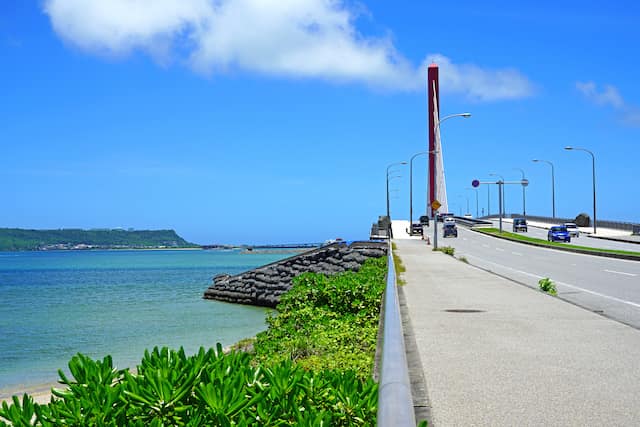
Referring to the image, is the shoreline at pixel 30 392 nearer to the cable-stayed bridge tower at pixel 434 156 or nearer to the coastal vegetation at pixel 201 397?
the coastal vegetation at pixel 201 397

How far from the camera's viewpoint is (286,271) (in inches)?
1816

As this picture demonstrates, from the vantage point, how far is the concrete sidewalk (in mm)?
5750

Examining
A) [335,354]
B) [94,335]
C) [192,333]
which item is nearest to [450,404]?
[335,354]

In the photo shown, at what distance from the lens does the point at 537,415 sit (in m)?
5.63

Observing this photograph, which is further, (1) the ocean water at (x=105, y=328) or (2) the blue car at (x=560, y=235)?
(2) the blue car at (x=560, y=235)

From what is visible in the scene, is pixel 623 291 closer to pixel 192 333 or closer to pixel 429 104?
pixel 192 333

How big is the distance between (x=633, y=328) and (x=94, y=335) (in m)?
23.9

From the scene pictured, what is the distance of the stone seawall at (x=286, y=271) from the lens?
44844mm

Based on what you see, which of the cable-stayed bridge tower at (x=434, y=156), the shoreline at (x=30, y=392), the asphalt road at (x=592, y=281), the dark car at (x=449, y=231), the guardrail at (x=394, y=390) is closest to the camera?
the guardrail at (x=394, y=390)

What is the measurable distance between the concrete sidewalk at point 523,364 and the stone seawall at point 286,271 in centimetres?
3012

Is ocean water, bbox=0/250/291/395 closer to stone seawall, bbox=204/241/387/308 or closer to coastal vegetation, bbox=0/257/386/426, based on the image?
stone seawall, bbox=204/241/387/308

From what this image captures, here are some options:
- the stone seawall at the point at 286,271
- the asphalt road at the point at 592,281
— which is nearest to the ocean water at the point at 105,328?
the stone seawall at the point at 286,271

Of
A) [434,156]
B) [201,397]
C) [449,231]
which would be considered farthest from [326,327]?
[434,156]

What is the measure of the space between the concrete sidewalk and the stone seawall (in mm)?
30122
